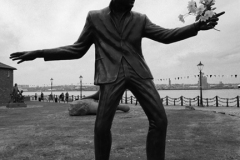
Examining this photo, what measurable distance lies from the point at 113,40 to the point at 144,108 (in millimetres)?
875

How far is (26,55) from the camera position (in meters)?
2.83

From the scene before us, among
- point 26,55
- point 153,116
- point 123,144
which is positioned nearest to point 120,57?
point 153,116

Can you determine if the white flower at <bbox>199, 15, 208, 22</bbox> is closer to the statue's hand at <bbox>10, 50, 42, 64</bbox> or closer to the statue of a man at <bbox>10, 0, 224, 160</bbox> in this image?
the statue of a man at <bbox>10, 0, 224, 160</bbox>

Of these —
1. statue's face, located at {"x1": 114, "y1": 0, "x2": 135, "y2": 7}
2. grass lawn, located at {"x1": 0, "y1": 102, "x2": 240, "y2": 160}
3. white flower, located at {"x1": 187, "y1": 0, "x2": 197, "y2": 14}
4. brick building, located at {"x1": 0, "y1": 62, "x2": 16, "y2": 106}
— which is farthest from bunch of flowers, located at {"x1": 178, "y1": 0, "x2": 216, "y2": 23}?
brick building, located at {"x1": 0, "y1": 62, "x2": 16, "y2": 106}

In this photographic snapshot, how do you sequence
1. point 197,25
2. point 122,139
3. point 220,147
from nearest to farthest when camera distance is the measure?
point 197,25, point 220,147, point 122,139

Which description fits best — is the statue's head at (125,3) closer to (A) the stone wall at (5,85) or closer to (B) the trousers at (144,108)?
(B) the trousers at (144,108)

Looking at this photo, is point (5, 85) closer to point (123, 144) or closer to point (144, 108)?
point (123, 144)

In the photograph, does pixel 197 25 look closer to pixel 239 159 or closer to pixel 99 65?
pixel 99 65

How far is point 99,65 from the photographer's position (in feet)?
9.02

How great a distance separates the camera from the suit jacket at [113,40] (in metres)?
2.65

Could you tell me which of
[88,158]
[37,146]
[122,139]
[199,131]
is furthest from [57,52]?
[199,131]

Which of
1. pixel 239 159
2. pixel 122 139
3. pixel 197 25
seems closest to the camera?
pixel 197 25

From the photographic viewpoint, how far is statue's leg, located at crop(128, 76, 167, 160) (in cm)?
254

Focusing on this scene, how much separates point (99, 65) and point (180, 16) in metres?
1.07
